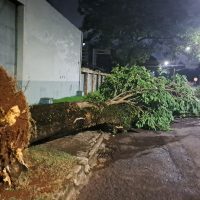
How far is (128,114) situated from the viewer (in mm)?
9188

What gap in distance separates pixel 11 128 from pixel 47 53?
376 inches

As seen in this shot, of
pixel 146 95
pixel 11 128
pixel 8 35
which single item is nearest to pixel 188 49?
pixel 146 95

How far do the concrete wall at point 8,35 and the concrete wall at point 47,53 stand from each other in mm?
353

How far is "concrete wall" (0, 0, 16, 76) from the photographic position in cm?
948

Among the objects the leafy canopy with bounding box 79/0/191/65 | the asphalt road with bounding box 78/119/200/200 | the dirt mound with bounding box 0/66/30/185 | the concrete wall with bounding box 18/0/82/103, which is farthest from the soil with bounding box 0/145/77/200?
the leafy canopy with bounding box 79/0/191/65

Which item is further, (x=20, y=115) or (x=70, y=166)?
(x=70, y=166)

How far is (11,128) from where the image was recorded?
4.09 metres

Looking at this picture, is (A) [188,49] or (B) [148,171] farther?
(A) [188,49]

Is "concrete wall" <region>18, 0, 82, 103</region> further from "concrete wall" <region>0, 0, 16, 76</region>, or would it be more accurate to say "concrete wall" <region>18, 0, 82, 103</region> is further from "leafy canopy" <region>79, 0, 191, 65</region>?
"leafy canopy" <region>79, 0, 191, 65</region>

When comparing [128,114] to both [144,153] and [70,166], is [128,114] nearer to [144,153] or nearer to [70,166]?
[144,153]

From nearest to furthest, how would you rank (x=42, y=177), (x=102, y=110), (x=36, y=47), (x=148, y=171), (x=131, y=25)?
(x=42, y=177) → (x=148, y=171) → (x=102, y=110) → (x=36, y=47) → (x=131, y=25)

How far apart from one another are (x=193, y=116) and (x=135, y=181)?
9.51m

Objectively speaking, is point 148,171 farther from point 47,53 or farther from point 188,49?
point 188,49

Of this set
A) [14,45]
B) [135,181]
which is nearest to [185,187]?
[135,181]
